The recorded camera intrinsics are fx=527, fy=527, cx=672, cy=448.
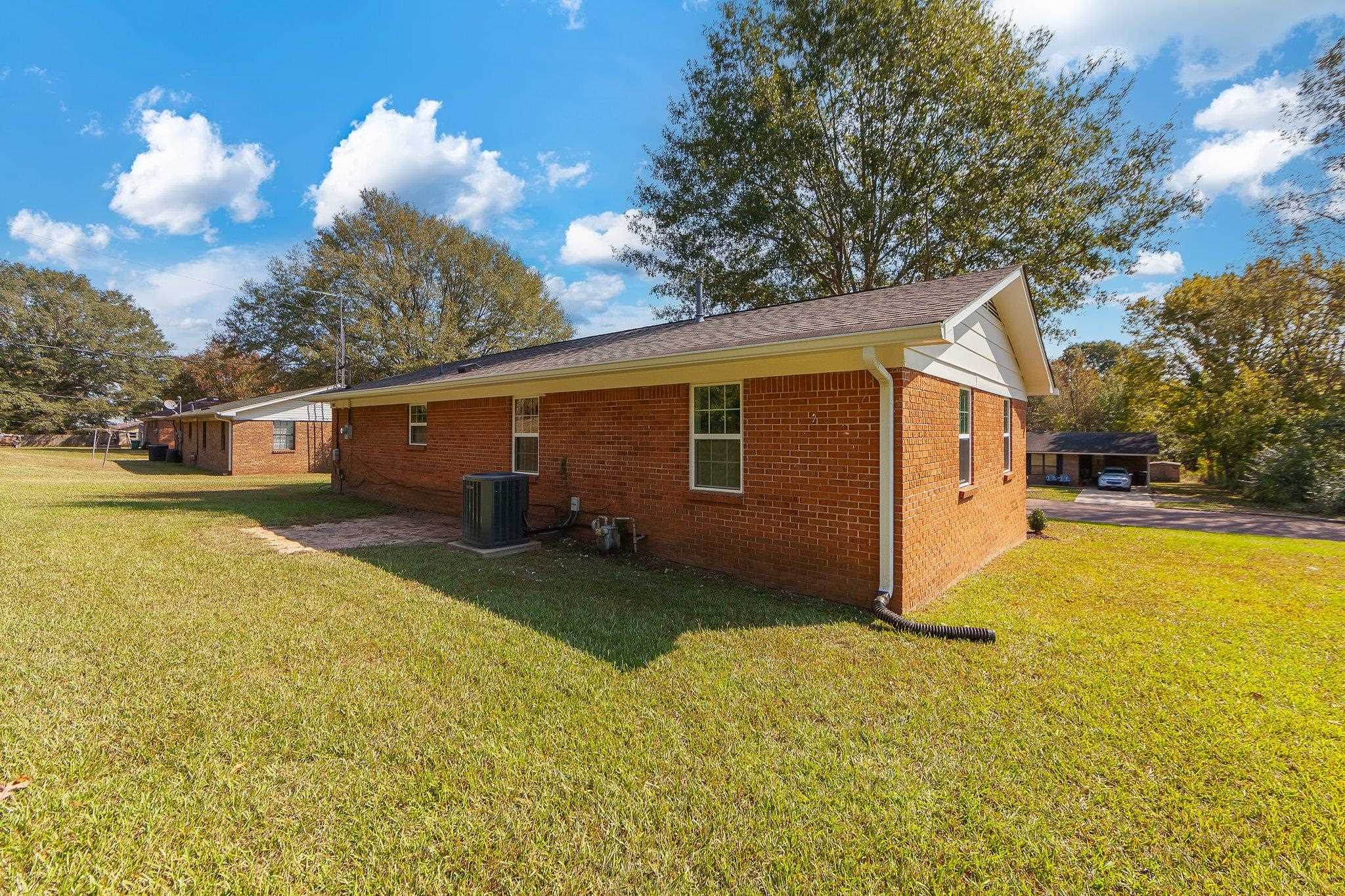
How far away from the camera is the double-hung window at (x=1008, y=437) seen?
9.46 m

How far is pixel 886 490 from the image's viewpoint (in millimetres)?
5156

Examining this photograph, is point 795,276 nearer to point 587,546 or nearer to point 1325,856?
point 587,546

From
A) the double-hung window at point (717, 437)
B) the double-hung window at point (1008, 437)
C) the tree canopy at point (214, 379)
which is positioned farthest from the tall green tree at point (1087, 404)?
the tree canopy at point (214, 379)

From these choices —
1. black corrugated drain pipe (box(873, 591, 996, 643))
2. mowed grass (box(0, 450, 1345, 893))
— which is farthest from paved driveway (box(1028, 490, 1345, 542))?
black corrugated drain pipe (box(873, 591, 996, 643))

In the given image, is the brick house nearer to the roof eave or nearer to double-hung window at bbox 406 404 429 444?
the roof eave

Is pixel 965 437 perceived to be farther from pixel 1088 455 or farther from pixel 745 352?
pixel 1088 455

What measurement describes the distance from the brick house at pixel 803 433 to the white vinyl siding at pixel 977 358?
0.15 feet

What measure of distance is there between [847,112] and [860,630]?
642 inches

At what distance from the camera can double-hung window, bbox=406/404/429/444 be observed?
39.1ft

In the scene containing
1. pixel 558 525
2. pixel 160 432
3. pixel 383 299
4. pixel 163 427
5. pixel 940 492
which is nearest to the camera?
pixel 940 492

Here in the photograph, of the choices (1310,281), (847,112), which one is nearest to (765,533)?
(847,112)

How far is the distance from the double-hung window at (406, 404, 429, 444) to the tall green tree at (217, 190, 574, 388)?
17.5 m

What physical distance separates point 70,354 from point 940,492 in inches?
2322

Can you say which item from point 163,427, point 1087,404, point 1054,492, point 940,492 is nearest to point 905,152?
point 940,492
